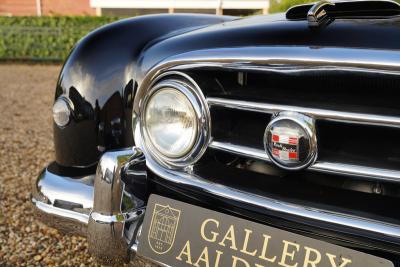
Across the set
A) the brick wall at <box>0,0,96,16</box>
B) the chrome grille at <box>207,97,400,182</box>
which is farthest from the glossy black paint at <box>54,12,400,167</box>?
the brick wall at <box>0,0,96,16</box>

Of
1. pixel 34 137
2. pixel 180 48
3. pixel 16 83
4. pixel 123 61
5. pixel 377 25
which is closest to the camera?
pixel 377 25

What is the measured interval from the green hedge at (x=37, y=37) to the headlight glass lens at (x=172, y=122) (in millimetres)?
11975

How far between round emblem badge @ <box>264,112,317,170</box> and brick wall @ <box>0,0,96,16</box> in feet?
68.6

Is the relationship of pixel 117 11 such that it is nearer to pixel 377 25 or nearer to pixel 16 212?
pixel 16 212

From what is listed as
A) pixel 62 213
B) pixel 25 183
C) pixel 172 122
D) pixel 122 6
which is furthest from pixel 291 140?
pixel 122 6

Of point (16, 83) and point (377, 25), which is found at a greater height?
point (377, 25)

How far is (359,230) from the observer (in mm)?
1132

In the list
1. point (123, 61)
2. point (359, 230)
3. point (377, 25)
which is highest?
point (377, 25)

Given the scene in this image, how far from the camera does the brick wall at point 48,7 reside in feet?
68.2

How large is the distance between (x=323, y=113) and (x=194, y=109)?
41 cm

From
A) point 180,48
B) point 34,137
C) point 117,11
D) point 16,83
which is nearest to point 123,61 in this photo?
point 180,48

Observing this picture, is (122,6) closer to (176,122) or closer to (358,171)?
(176,122)

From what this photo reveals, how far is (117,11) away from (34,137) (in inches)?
642

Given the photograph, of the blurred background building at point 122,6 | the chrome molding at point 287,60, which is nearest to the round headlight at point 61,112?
the chrome molding at point 287,60
